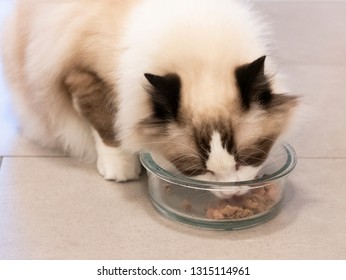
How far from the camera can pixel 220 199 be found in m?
1.52

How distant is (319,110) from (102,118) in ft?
2.95

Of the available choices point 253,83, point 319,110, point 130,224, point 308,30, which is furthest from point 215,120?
point 308,30

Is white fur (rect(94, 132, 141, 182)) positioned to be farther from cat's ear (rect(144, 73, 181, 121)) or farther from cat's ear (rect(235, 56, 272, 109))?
cat's ear (rect(235, 56, 272, 109))

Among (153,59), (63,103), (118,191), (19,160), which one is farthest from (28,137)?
(153,59)

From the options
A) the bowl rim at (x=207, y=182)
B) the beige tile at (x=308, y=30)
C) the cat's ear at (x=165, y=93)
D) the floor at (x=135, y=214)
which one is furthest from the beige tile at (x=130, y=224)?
the beige tile at (x=308, y=30)

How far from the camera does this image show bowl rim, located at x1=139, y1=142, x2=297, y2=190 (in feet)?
4.75

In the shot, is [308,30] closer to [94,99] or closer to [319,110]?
[319,110]

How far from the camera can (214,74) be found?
142 cm

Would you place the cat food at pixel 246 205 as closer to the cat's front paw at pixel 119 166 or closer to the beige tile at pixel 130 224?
the beige tile at pixel 130 224

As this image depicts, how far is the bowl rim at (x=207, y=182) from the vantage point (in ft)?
4.75

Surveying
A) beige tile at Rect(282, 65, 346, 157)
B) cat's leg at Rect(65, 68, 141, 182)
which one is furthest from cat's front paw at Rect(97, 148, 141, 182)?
beige tile at Rect(282, 65, 346, 157)

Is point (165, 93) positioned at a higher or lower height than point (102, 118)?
higher

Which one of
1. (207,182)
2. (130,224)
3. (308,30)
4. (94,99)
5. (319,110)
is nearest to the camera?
(207,182)

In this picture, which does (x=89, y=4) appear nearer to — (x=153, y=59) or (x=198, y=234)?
(x=153, y=59)
